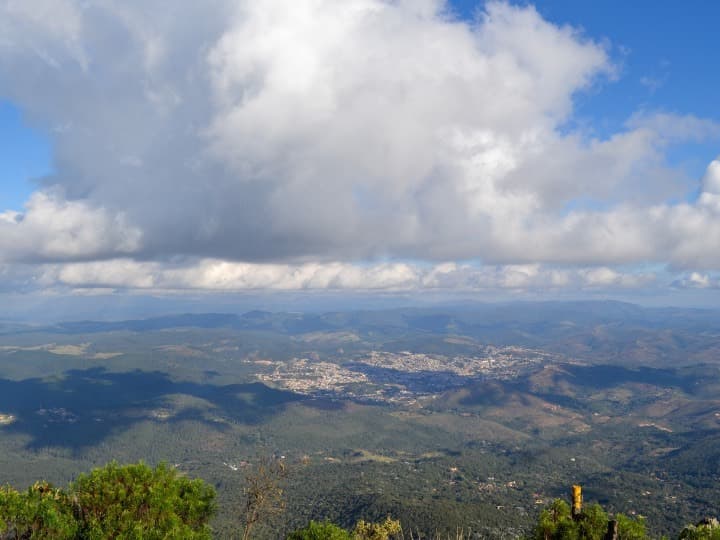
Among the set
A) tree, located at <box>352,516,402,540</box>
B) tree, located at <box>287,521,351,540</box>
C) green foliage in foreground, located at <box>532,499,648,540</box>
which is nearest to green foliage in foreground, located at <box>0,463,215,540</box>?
tree, located at <box>287,521,351,540</box>

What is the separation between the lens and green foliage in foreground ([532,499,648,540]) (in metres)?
26.4

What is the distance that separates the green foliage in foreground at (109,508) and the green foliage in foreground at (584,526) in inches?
797

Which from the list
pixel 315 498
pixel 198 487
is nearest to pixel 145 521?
pixel 198 487

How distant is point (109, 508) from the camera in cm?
3019

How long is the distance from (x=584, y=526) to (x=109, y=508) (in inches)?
1089

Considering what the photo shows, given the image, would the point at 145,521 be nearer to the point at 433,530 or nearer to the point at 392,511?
the point at 433,530

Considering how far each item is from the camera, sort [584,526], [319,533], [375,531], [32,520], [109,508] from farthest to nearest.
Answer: [375,531] < [319,533] < [109,508] < [32,520] < [584,526]

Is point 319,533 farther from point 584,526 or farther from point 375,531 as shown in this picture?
point 584,526

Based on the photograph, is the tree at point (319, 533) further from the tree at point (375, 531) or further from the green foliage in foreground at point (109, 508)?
the tree at point (375, 531)

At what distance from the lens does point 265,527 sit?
159625 millimetres

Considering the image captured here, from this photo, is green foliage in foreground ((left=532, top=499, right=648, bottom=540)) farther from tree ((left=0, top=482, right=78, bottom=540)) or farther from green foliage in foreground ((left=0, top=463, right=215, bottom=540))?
tree ((left=0, top=482, right=78, bottom=540))

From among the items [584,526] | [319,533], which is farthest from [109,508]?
[584,526]

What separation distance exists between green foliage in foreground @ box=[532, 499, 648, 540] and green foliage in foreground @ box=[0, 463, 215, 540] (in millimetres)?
20255

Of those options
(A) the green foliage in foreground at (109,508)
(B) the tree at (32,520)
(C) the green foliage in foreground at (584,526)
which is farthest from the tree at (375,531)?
(B) the tree at (32,520)
